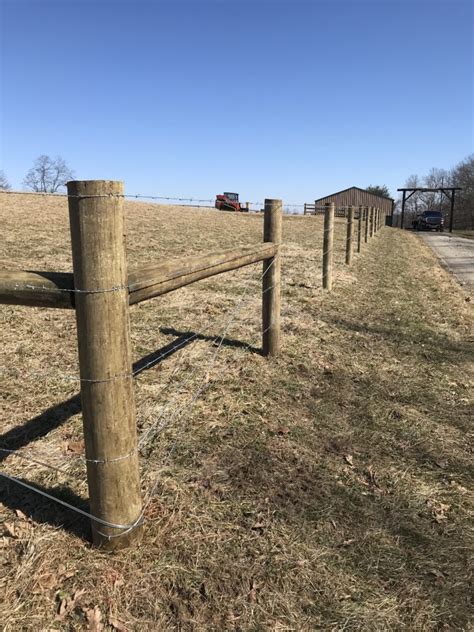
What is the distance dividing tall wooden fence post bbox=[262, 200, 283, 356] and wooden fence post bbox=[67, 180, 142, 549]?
2.65 metres

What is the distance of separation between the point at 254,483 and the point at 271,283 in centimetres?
229

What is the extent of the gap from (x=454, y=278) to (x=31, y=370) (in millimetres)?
10304

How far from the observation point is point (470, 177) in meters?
68.8

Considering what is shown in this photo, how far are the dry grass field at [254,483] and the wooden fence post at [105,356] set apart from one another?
265 millimetres

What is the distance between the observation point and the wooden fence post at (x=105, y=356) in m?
1.93

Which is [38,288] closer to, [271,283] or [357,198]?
[271,283]

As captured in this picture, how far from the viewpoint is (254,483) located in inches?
112

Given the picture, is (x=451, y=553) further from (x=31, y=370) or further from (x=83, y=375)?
(x=31, y=370)

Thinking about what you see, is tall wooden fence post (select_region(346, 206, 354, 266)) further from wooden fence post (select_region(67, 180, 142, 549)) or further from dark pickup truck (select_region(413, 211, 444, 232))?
dark pickup truck (select_region(413, 211, 444, 232))

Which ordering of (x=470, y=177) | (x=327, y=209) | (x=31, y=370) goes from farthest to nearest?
(x=470, y=177), (x=327, y=209), (x=31, y=370)

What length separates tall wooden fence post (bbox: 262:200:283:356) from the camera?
4.62m

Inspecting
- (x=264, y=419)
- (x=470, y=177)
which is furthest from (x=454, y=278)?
(x=470, y=177)

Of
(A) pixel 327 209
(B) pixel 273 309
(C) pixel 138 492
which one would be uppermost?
(A) pixel 327 209

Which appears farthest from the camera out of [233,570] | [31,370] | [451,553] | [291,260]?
[291,260]
